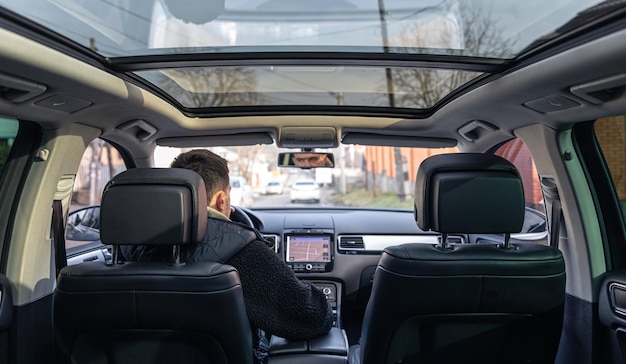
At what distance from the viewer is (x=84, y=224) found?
407cm

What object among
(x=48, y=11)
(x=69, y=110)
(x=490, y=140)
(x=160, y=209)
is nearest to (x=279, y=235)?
(x=490, y=140)

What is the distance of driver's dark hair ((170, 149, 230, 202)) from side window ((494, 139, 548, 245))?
7.05 feet

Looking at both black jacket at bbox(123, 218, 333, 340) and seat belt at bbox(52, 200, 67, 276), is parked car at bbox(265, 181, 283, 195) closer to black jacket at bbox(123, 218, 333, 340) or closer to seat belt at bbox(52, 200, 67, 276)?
seat belt at bbox(52, 200, 67, 276)

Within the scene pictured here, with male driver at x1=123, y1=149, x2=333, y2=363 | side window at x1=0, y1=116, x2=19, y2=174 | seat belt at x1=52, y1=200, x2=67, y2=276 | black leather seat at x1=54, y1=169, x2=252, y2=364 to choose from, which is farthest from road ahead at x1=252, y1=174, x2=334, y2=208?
black leather seat at x1=54, y1=169, x2=252, y2=364

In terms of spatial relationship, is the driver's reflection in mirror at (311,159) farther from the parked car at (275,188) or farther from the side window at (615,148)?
the parked car at (275,188)

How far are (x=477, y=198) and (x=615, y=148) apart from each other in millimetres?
1623

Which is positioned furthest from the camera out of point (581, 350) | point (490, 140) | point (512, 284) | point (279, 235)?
point (279, 235)

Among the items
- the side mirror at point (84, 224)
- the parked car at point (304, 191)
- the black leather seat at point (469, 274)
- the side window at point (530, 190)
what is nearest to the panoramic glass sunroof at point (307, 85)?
the side window at point (530, 190)

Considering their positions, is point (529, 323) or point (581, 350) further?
point (581, 350)

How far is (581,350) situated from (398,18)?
227cm

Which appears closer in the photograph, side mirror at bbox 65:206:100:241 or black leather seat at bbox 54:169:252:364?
black leather seat at bbox 54:169:252:364

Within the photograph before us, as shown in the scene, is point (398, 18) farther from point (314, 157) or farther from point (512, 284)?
point (314, 157)

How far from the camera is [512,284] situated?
226 cm

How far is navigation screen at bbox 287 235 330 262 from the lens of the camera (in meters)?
4.61
